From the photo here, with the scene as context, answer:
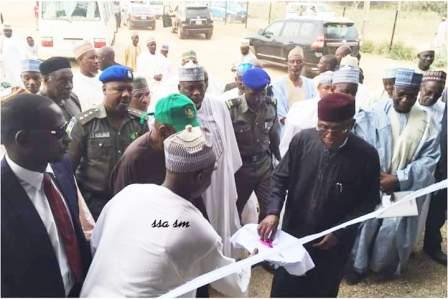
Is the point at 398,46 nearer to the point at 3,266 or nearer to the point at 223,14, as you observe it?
the point at 223,14

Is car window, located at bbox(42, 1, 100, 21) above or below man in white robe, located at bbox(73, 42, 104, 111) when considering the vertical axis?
above

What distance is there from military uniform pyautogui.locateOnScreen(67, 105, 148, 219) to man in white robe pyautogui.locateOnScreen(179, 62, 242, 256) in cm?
67

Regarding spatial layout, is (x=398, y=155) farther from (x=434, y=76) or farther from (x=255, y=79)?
(x=255, y=79)

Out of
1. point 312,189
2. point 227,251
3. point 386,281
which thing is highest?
point 312,189

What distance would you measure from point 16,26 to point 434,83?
9.37 meters

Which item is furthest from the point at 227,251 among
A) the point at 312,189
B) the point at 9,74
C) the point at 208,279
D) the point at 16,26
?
the point at 16,26

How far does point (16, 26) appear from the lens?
1045 cm

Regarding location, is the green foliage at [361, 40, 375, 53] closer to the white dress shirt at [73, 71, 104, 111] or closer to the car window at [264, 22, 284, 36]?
the car window at [264, 22, 284, 36]

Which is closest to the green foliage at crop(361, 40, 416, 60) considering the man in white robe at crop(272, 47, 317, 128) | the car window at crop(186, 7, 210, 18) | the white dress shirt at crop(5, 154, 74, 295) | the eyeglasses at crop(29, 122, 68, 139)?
the car window at crop(186, 7, 210, 18)

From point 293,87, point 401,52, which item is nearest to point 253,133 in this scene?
point 293,87

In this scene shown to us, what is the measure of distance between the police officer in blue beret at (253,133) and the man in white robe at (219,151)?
6.1 inches

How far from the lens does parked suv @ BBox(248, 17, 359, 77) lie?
1166cm

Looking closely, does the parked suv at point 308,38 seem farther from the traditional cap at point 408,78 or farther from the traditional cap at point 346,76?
the traditional cap at point 408,78

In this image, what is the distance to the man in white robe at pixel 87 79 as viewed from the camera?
4.51 m
